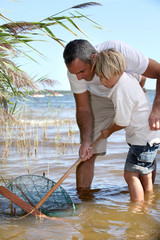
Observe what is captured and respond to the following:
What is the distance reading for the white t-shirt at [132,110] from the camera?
8.29 ft

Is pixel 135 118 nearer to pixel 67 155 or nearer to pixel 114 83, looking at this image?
pixel 114 83

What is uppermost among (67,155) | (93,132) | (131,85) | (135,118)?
(131,85)

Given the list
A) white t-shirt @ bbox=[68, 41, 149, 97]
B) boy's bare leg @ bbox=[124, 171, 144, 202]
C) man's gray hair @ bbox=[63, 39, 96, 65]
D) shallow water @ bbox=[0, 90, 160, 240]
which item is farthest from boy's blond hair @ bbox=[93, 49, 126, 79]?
shallow water @ bbox=[0, 90, 160, 240]

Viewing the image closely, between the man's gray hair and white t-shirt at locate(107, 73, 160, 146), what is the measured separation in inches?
13.1

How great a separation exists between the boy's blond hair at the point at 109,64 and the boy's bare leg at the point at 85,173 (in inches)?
47.0

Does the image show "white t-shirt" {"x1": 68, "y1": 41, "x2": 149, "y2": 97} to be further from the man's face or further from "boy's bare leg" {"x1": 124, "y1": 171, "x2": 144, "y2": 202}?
"boy's bare leg" {"x1": 124, "y1": 171, "x2": 144, "y2": 202}

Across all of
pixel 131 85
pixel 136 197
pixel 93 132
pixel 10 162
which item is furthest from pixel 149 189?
pixel 10 162

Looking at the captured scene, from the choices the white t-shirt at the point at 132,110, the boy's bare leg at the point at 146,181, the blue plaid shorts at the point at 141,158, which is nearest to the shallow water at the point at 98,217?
the boy's bare leg at the point at 146,181

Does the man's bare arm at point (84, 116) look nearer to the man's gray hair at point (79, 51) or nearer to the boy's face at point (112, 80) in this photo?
the man's gray hair at point (79, 51)

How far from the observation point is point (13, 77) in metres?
3.73

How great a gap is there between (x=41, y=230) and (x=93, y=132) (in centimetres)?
123

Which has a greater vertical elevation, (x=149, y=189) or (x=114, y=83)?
(x=114, y=83)

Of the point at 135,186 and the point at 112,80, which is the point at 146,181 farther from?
the point at 112,80

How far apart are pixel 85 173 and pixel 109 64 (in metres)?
1.41
